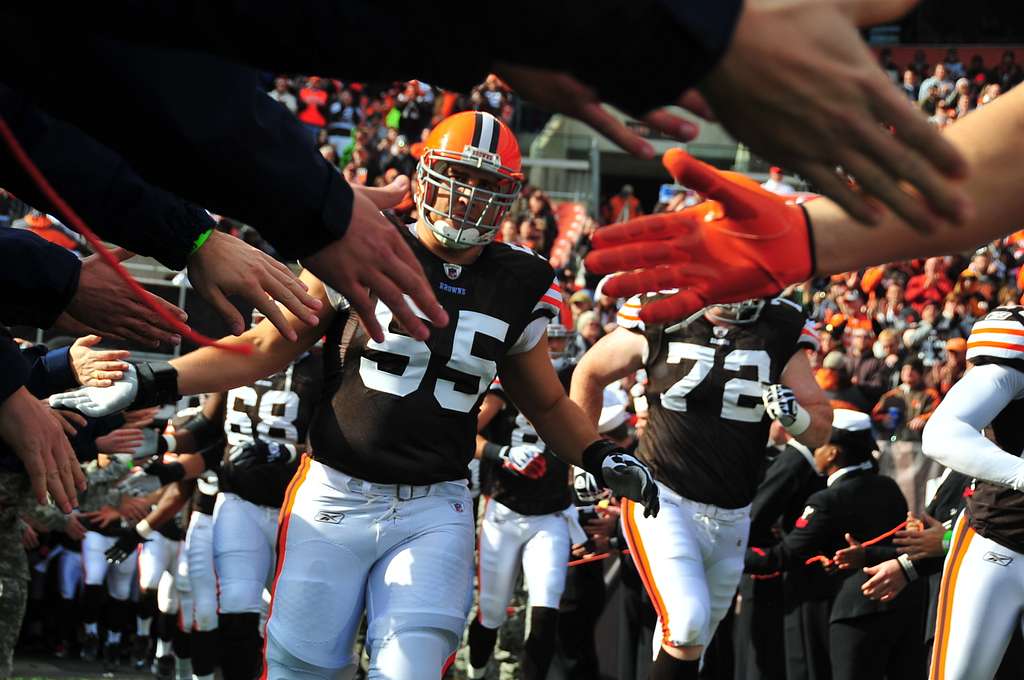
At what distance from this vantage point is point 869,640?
259 inches

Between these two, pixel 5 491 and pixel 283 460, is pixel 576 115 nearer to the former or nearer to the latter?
pixel 5 491

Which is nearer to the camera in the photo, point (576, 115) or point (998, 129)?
point (576, 115)

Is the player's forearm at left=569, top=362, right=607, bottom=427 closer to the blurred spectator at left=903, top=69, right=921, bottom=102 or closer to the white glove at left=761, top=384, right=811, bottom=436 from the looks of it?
the white glove at left=761, top=384, right=811, bottom=436

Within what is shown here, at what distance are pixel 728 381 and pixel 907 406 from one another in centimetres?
Result: 449

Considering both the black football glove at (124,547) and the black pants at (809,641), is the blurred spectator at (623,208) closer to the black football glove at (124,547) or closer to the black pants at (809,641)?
the black football glove at (124,547)

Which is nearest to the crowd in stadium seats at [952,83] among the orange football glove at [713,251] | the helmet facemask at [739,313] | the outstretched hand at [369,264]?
the helmet facemask at [739,313]

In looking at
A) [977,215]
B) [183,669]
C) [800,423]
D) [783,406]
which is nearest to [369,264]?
[977,215]

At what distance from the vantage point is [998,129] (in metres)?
2.43

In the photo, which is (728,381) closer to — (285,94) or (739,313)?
(739,313)

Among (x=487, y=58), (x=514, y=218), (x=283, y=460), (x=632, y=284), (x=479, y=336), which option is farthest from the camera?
(x=514, y=218)

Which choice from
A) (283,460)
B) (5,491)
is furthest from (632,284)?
(283,460)

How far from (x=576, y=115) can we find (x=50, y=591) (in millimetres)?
10466

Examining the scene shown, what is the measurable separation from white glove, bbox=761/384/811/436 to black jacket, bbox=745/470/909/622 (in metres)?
0.59

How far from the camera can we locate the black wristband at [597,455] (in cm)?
466
